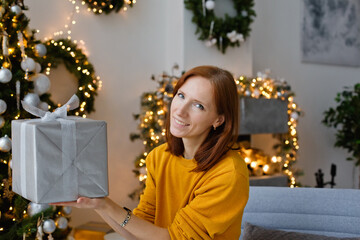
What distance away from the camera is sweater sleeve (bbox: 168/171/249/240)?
Result: 136cm

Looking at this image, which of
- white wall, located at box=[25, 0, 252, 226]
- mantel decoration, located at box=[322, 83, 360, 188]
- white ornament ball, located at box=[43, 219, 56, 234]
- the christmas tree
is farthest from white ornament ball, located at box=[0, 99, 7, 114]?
mantel decoration, located at box=[322, 83, 360, 188]

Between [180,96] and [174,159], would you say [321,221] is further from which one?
[180,96]

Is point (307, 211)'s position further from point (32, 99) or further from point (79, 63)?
point (79, 63)

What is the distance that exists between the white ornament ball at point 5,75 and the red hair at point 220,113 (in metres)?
1.06

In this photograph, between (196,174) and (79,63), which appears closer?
(196,174)

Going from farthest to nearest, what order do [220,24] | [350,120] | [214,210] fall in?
[350,120]
[220,24]
[214,210]

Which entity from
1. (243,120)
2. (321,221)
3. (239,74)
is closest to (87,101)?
(243,120)

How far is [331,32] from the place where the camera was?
5.07m

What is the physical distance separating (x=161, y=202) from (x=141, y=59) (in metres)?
2.34

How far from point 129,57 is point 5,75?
5.40 ft

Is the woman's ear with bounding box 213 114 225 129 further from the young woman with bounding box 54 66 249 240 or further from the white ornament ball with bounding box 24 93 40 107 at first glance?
the white ornament ball with bounding box 24 93 40 107


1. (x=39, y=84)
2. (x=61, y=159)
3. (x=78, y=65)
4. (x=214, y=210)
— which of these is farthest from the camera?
(x=78, y=65)

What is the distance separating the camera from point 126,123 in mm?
3666

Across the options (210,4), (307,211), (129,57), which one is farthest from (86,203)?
(210,4)
